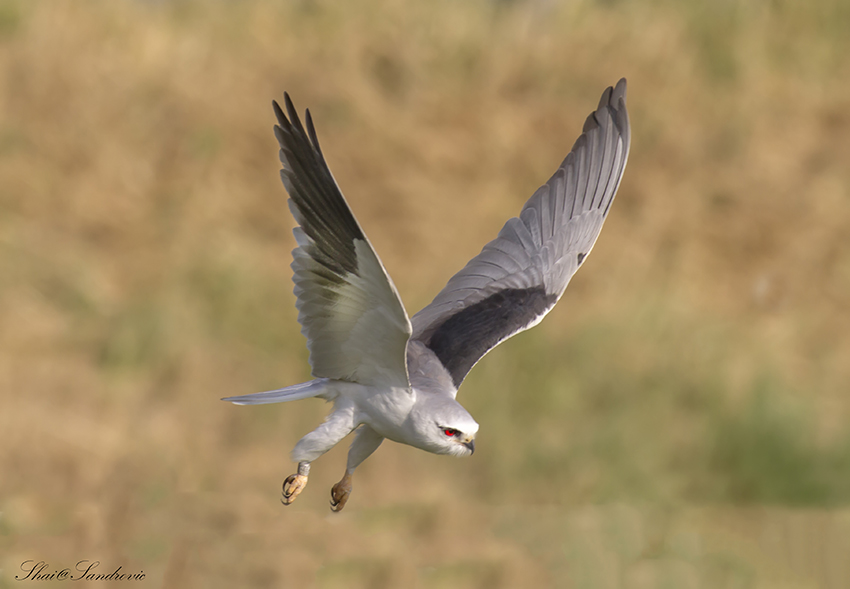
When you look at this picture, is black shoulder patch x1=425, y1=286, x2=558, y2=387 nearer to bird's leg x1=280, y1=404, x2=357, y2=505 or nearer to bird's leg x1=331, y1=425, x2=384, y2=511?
bird's leg x1=331, y1=425, x2=384, y2=511

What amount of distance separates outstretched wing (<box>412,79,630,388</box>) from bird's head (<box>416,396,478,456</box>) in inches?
47.9

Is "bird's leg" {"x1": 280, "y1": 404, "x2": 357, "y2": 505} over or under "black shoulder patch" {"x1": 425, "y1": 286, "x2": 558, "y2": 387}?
under

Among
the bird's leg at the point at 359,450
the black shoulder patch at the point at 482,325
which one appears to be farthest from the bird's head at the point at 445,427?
the black shoulder patch at the point at 482,325

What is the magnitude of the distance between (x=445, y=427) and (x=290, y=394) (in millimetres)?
809

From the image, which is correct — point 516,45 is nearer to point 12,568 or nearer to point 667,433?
point 667,433

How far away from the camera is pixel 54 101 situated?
49.0 feet

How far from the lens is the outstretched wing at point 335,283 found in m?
4.67

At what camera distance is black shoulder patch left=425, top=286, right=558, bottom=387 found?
6.13 m

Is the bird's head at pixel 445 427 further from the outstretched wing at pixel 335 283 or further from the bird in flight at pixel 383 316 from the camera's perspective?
the outstretched wing at pixel 335 283

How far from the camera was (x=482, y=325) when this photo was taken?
6.39 meters

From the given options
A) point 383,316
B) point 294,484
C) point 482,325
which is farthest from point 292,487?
point 482,325

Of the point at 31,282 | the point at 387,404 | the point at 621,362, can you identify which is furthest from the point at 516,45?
the point at 387,404

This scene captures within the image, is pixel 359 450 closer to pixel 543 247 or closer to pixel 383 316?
pixel 383 316

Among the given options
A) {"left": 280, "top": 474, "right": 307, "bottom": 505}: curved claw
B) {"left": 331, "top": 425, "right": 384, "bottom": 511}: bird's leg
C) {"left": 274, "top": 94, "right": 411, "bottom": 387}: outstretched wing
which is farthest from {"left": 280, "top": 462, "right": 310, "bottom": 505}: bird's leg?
{"left": 274, "top": 94, "right": 411, "bottom": 387}: outstretched wing
